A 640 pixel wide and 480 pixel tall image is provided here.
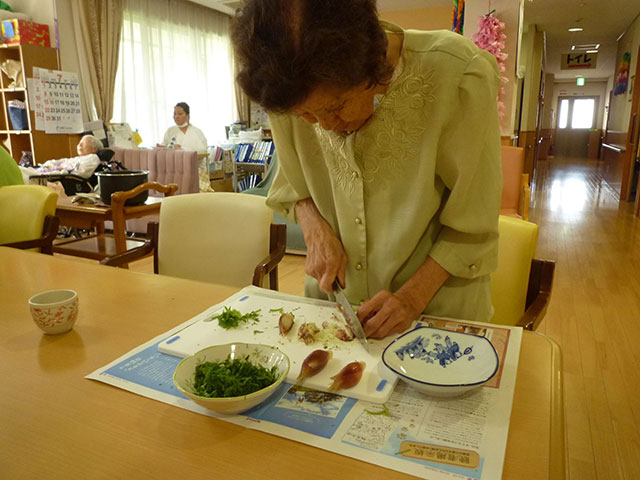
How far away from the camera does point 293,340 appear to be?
2.92ft

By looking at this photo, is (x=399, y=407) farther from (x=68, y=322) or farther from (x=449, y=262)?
(x=68, y=322)

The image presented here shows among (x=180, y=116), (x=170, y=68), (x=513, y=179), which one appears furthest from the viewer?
(x=170, y=68)

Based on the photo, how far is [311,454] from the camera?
598 millimetres

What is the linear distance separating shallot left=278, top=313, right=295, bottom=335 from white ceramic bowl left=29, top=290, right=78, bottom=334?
426 mm

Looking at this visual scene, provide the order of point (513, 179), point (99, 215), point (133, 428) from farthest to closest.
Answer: point (513, 179) → point (99, 215) → point (133, 428)

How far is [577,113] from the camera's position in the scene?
1903 cm

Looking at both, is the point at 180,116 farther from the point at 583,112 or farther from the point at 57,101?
the point at 583,112

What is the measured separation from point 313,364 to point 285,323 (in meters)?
0.17

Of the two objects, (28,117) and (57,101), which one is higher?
(57,101)

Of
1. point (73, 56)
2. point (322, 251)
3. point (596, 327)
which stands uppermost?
point (73, 56)

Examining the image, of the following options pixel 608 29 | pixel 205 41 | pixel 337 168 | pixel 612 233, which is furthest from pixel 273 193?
pixel 608 29

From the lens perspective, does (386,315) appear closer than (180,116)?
Yes

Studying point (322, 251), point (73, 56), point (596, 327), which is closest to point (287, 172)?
point (322, 251)

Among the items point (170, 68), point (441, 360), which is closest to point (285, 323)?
point (441, 360)
